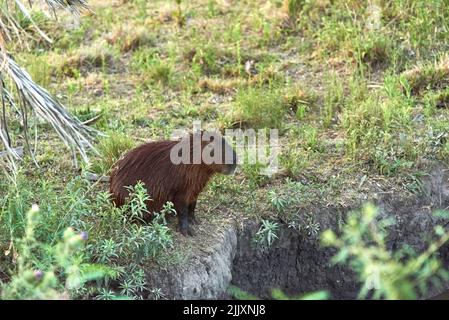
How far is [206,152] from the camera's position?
597cm

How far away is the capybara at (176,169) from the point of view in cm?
595

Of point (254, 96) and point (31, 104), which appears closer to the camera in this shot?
point (31, 104)

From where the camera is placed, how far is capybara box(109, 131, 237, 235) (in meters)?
5.95

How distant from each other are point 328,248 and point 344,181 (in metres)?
0.57

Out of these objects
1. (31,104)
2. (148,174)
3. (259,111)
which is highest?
(31,104)

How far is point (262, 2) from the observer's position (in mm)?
9891

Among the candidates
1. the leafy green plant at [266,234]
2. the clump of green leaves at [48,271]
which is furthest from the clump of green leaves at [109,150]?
the clump of green leaves at [48,271]

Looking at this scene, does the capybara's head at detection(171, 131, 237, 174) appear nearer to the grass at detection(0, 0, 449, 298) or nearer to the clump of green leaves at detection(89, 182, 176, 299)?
the clump of green leaves at detection(89, 182, 176, 299)

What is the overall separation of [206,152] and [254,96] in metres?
1.76

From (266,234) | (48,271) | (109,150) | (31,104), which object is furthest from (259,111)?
(48,271)

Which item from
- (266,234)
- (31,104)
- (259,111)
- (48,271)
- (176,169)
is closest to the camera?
(48,271)

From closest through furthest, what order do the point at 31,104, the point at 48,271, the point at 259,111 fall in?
1. the point at 48,271
2. the point at 31,104
3. the point at 259,111

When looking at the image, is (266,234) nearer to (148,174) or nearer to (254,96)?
(148,174)
